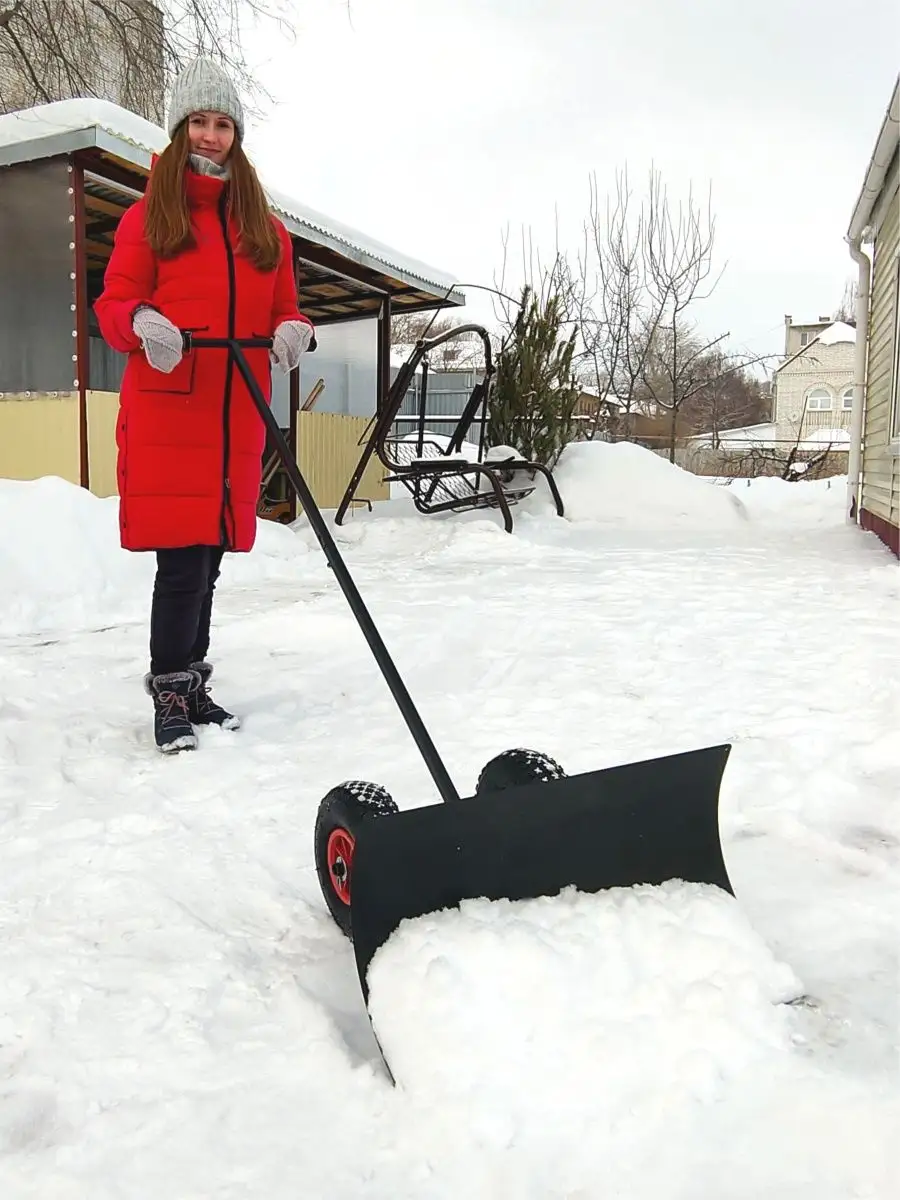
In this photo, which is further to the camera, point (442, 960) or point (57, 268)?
point (57, 268)

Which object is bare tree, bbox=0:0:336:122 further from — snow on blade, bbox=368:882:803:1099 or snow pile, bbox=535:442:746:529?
snow on blade, bbox=368:882:803:1099

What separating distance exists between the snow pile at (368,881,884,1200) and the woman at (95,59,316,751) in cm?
133

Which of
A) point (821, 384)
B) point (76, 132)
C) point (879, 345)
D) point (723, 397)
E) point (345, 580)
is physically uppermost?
point (821, 384)

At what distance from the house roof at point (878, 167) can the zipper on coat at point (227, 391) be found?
196 inches

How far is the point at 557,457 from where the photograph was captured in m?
8.81

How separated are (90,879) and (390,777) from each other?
732mm

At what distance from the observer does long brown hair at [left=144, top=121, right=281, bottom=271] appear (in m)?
2.22

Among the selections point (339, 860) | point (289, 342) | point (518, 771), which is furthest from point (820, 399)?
point (339, 860)

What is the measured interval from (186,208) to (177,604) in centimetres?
97

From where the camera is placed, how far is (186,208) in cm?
224

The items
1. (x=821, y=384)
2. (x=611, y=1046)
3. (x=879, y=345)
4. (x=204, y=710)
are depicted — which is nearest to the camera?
(x=611, y=1046)

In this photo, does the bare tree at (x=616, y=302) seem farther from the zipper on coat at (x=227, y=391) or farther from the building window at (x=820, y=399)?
the building window at (x=820, y=399)

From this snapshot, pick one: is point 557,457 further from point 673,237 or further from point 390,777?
point 673,237

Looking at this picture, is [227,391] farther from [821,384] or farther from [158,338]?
[821,384]
